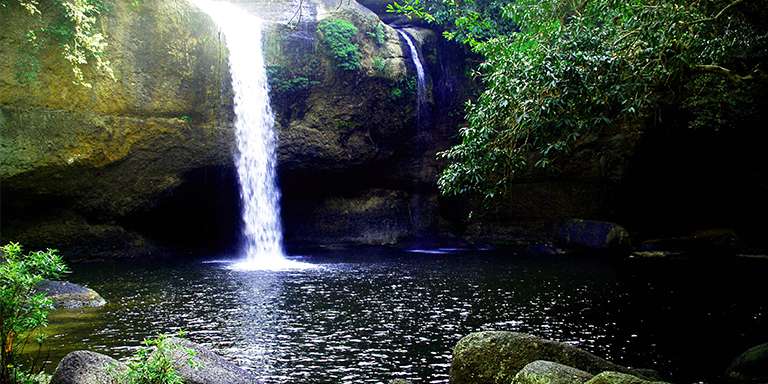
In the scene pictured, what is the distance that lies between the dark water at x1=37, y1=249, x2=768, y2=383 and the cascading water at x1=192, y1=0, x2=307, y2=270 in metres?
4.86

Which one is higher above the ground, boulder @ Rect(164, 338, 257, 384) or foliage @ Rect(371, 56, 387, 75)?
foliage @ Rect(371, 56, 387, 75)

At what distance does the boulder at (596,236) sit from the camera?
24.2m

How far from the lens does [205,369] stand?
7031 mm

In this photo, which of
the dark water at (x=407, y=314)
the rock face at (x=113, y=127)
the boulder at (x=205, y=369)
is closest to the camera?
the boulder at (x=205, y=369)

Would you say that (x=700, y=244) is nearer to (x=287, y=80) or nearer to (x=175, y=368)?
(x=287, y=80)

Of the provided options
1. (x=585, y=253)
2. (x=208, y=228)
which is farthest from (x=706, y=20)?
(x=208, y=228)

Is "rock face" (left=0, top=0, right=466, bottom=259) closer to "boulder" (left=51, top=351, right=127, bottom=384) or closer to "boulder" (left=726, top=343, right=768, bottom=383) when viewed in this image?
"boulder" (left=51, top=351, right=127, bottom=384)

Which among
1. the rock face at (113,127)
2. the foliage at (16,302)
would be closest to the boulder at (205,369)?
the foliage at (16,302)

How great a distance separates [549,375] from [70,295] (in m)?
10.5

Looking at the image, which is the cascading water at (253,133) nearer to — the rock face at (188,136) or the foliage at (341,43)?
the rock face at (188,136)

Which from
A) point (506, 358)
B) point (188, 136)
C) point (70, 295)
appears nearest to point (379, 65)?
point (188, 136)

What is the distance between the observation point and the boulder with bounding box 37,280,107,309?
1250 cm

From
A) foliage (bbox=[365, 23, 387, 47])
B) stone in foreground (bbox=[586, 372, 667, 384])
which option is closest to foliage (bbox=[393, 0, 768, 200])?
stone in foreground (bbox=[586, 372, 667, 384])

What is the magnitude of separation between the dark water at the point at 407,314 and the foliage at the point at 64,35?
6151mm
